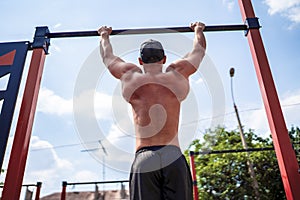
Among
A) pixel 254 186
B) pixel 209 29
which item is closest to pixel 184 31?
pixel 209 29

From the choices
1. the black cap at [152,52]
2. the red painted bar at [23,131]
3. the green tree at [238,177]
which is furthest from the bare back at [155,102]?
the green tree at [238,177]

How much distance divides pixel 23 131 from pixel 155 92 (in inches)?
43.0

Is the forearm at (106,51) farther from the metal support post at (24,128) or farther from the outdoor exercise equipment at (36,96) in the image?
the metal support post at (24,128)

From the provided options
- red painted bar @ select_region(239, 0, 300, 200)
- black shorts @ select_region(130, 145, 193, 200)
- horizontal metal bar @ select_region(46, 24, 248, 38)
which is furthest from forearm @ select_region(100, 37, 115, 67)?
red painted bar @ select_region(239, 0, 300, 200)

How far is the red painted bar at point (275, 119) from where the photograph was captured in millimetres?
1897

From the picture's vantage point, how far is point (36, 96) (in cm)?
234

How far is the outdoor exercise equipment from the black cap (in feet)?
2.29

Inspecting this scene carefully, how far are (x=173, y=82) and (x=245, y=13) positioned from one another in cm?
128

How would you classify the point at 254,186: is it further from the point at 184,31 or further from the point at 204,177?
the point at 184,31

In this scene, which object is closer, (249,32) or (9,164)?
(9,164)

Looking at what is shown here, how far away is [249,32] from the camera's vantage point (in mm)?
2553

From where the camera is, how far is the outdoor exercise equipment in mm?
1942

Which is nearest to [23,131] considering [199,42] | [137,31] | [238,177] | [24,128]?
[24,128]

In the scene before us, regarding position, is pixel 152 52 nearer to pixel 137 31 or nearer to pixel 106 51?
pixel 106 51
